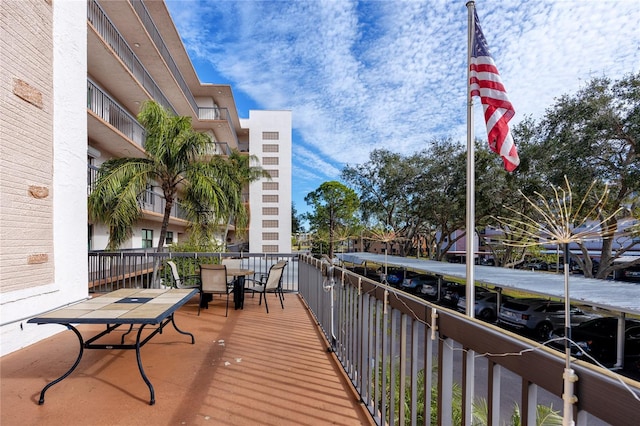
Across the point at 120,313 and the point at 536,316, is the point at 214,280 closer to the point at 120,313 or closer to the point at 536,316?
the point at 120,313

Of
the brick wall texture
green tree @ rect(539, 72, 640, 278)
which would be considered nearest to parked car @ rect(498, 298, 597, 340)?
green tree @ rect(539, 72, 640, 278)

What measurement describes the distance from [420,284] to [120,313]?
58.7 feet

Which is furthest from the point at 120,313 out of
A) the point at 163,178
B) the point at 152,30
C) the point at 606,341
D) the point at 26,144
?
the point at 152,30

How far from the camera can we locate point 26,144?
4.28 m

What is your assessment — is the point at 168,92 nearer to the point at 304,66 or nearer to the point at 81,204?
the point at 304,66

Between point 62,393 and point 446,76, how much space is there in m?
11.2

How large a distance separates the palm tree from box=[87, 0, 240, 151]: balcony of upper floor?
393cm

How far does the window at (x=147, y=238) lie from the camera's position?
616 inches

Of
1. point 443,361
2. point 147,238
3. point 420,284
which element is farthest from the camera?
point 420,284

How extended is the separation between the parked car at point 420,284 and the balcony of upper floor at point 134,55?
15628 millimetres

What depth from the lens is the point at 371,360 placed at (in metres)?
2.63

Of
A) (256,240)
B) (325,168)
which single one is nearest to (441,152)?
(256,240)

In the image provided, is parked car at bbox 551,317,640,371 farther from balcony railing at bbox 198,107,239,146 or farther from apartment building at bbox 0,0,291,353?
balcony railing at bbox 198,107,239,146

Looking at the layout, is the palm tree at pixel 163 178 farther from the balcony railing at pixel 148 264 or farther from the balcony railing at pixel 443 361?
the balcony railing at pixel 443 361
